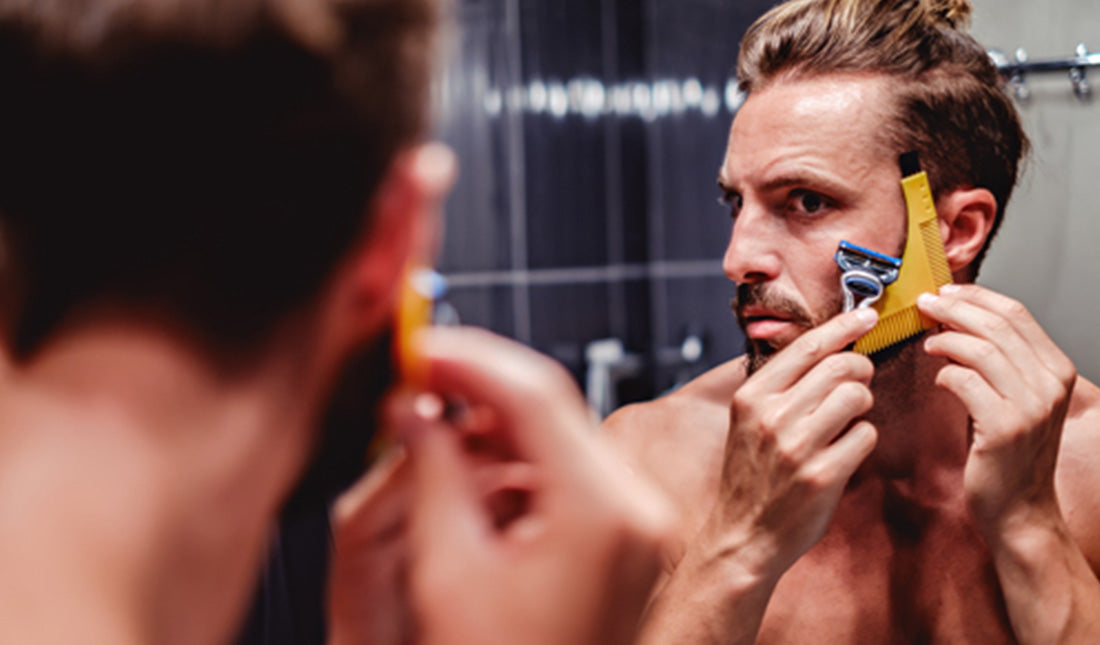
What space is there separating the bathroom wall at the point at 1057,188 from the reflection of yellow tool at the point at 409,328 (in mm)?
1002

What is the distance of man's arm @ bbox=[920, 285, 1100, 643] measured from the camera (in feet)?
2.36

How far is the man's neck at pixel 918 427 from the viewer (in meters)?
0.91

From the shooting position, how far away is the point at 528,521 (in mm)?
230

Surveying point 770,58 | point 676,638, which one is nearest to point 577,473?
point 676,638

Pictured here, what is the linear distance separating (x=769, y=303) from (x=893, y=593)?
0.97 ft

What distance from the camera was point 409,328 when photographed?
0.23 metres

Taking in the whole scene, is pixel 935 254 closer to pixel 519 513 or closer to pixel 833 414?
pixel 833 414

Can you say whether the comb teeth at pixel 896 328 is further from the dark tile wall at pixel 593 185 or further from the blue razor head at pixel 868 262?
the dark tile wall at pixel 593 185

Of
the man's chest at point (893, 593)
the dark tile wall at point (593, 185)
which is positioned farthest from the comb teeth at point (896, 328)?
the dark tile wall at point (593, 185)

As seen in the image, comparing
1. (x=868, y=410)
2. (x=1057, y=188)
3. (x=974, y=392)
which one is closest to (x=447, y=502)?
(x=974, y=392)

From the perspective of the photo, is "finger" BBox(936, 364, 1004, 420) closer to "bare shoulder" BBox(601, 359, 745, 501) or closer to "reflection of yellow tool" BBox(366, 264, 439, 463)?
"bare shoulder" BBox(601, 359, 745, 501)

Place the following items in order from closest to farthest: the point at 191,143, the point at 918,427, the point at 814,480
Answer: the point at 191,143
the point at 814,480
the point at 918,427

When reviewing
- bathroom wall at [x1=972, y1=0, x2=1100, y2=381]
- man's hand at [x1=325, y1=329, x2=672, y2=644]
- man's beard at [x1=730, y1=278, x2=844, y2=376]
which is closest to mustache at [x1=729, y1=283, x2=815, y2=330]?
man's beard at [x1=730, y1=278, x2=844, y2=376]

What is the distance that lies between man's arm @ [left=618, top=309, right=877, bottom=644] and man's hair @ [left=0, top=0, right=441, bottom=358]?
0.56m
